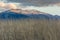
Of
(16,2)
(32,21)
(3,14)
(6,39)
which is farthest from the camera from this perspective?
(16,2)

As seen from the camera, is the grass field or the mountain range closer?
the grass field

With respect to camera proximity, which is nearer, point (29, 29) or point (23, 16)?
point (29, 29)

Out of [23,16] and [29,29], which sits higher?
[23,16]

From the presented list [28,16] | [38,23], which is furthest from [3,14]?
[38,23]

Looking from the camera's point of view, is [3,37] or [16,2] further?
[16,2]

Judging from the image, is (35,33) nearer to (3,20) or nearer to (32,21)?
(32,21)

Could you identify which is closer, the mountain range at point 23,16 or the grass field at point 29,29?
the grass field at point 29,29

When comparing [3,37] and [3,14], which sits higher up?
[3,14]

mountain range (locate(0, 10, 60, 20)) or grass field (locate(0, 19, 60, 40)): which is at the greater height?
mountain range (locate(0, 10, 60, 20))
